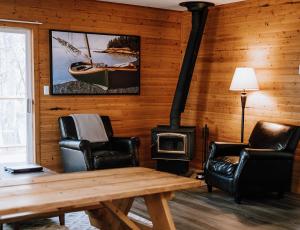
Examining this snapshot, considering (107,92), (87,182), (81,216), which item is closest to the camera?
(87,182)

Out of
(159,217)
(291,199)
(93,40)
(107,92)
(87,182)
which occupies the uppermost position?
(93,40)

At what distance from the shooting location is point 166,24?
23.7 feet

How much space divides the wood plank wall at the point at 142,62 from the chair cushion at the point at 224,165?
6.19 ft

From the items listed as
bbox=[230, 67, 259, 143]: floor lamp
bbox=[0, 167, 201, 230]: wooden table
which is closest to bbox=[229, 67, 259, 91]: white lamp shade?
bbox=[230, 67, 259, 143]: floor lamp

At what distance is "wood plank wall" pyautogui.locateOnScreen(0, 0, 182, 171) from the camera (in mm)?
6035

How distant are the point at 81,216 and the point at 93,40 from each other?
2844mm

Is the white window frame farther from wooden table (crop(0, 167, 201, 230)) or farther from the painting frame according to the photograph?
wooden table (crop(0, 167, 201, 230))

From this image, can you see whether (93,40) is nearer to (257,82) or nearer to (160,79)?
(160,79)

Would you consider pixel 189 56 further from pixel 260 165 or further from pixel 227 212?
pixel 227 212

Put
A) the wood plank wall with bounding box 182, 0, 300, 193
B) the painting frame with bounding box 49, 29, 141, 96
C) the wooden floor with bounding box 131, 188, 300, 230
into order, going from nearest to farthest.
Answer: the wooden floor with bounding box 131, 188, 300, 230 < the wood plank wall with bounding box 182, 0, 300, 193 < the painting frame with bounding box 49, 29, 141, 96

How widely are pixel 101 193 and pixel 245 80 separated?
3363 mm

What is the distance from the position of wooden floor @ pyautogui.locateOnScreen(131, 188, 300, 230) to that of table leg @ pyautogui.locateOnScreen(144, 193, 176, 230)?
0.84 meters

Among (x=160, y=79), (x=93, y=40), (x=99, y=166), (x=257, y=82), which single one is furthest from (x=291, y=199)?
(x=93, y=40)

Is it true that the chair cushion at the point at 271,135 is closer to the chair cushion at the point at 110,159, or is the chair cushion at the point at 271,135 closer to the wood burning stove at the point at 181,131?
the wood burning stove at the point at 181,131
